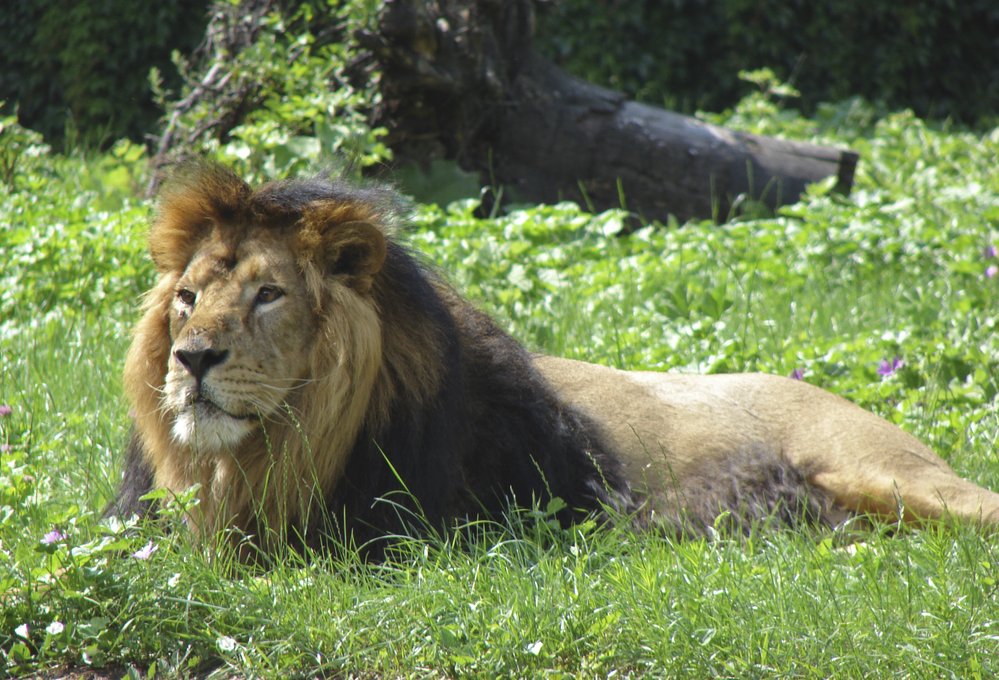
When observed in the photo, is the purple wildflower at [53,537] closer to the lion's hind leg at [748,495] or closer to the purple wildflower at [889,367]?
the lion's hind leg at [748,495]

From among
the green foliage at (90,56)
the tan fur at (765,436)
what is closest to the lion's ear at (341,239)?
the tan fur at (765,436)

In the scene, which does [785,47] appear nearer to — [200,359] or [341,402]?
[341,402]

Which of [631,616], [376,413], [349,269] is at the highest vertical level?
[349,269]

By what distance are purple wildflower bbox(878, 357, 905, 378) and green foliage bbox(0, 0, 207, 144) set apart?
735cm

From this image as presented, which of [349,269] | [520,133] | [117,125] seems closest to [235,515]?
[349,269]

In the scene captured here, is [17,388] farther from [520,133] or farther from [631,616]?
[520,133]

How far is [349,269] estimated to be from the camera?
3439mm

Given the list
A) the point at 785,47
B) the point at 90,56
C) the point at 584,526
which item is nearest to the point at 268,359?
the point at 584,526

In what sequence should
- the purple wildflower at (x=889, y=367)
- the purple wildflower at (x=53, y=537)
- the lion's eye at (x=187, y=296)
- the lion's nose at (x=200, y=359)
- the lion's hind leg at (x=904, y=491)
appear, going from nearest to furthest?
the purple wildflower at (x=53, y=537), the lion's nose at (x=200, y=359), the lion's eye at (x=187, y=296), the lion's hind leg at (x=904, y=491), the purple wildflower at (x=889, y=367)

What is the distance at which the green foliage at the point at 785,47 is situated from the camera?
1216 cm

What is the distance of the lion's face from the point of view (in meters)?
3.14

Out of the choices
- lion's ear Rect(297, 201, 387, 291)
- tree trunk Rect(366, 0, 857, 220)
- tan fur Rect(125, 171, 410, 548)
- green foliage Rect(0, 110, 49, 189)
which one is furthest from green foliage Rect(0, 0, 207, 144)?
lion's ear Rect(297, 201, 387, 291)

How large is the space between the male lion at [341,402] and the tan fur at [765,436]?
0.6 inches

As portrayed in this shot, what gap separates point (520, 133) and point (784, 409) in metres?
3.73
